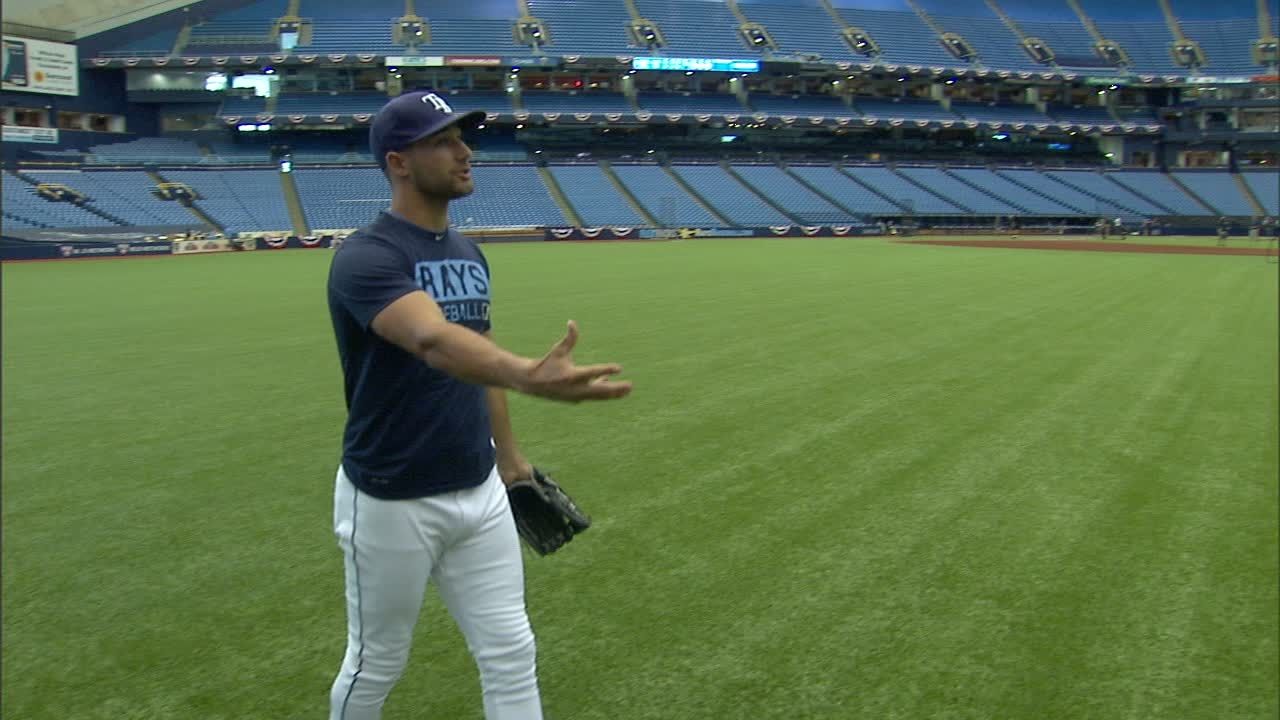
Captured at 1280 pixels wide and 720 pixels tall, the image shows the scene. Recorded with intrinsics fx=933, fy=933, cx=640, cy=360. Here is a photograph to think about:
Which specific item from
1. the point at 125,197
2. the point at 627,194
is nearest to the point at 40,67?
the point at 125,197

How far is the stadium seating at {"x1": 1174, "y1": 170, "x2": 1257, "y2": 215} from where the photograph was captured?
64062 millimetres

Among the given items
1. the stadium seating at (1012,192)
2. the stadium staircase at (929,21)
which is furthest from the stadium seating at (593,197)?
the stadium staircase at (929,21)

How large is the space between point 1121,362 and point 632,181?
4923 centimetres

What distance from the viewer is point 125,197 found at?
47.6m

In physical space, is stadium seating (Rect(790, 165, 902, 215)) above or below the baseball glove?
above

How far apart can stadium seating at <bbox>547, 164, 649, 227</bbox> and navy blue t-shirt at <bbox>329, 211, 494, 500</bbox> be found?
1976 inches

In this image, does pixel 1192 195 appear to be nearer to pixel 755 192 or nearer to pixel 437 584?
pixel 755 192

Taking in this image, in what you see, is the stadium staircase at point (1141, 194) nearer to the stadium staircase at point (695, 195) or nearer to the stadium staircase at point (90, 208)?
the stadium staircase at point (695, 195)

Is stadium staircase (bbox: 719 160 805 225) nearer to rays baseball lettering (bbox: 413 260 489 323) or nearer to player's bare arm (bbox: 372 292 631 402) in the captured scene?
rays baseball lettering (bbox: 413 260 489 323)

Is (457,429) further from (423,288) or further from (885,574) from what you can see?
(885,574)

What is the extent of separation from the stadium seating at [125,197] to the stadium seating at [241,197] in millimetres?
1693

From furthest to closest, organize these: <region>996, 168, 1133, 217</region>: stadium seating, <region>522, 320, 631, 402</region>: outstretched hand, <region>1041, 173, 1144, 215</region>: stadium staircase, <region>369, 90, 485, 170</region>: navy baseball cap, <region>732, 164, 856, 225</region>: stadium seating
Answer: <region>1041, 173, 1144, 215</region>: stadium staircase, <region>996, 168, 1133, 217</region>: stadium seating, <region>732, 164, 856, 225</region>: stadium seating, <region>369, 90, 485, 170</region>: navy baseball cap, <region>522, 320, 631, 402</region>: outstretched hand

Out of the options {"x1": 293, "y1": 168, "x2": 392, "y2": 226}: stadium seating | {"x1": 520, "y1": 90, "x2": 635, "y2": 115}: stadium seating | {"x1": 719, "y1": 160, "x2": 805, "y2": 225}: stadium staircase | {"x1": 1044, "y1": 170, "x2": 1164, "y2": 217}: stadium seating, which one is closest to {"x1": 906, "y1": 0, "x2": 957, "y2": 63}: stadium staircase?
{"x1": 1044, "y1": 170, "x2": 1164, "y2": 217}: stadium seating

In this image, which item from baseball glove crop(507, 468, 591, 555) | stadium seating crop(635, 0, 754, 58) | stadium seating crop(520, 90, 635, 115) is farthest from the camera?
stadium seating crop(635, 0, 754, 58)
